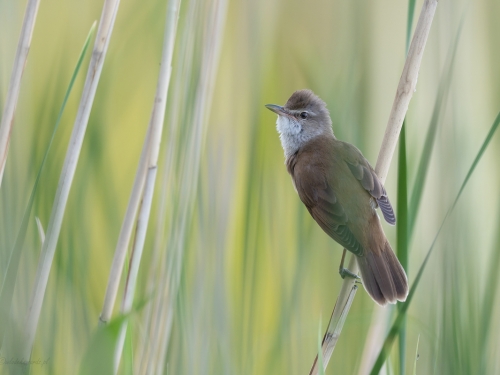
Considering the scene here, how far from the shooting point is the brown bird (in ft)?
6.86

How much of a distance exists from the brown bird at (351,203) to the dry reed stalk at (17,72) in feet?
2.78

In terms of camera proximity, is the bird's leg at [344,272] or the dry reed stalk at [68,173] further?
the bird's leg at [344,272]

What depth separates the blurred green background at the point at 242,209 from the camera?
1.89 meters

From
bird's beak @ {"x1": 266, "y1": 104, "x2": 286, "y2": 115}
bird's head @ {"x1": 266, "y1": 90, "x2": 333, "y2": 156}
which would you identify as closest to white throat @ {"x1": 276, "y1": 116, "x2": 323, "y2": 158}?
bird's head @ {"x1": 266, "y1": 90, "x2": 333, "y2": 156}

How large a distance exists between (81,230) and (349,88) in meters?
1.06

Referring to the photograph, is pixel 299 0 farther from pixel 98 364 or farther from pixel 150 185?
pixel 98 364

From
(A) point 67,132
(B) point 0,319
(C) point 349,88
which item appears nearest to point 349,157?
(C) point 349,88

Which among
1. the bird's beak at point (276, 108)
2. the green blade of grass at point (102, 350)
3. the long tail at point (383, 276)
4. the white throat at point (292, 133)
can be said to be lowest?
the green blade of grass at point (102, 350)

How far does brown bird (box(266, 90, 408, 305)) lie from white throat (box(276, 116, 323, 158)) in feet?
0.17

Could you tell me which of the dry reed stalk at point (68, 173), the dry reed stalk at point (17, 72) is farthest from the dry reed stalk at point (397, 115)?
the dry reed stalk at point (17, 72)

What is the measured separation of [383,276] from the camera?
6.79ft

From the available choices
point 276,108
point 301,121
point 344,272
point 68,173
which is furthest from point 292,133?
point 68,173

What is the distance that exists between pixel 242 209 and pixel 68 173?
698 mm

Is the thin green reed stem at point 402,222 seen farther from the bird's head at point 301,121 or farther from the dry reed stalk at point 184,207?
the bird's head at point 301,121
